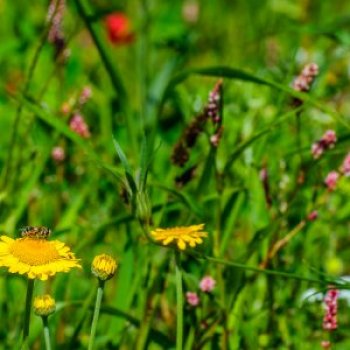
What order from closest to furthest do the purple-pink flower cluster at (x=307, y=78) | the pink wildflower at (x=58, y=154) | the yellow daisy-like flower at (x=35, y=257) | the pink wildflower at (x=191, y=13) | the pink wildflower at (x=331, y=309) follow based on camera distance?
the yellow daisy-like flower at (x=35, y=257) < the pink wildflower at (x=331, y=309) < the purple-pink flower cluster at (x=307, y=78) < the pink wildflower at (x=58, y=154) < the pink wildflower at (x=191, y=13)

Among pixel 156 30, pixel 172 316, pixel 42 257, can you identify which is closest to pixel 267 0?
pixel 156 30

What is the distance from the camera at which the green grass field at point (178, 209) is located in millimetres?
1202

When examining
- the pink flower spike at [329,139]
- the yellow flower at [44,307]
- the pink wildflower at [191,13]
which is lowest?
the yellow flower at [44,307]

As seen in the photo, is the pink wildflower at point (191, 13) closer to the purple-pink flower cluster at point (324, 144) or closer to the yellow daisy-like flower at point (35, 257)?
the purple-pink flower cluster at point (324, 144)

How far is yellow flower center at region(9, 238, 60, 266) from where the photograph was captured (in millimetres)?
906

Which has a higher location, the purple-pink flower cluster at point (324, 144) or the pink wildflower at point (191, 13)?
the pink wildflower at point (191, 13)

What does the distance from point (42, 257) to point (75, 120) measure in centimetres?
76

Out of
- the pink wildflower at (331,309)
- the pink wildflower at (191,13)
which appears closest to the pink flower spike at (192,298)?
the pink wildflower at (331,309)

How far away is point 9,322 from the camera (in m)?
1.44

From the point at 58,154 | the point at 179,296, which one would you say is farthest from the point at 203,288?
the point at 58,154

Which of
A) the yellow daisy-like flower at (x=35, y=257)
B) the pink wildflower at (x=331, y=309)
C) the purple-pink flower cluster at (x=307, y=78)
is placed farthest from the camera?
the purple-pink flower cluster at (x=307, y=78)

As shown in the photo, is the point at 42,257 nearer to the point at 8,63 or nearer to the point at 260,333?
the point at 260,333

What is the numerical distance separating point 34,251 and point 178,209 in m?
0.77

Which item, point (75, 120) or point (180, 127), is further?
point (180, 127)
